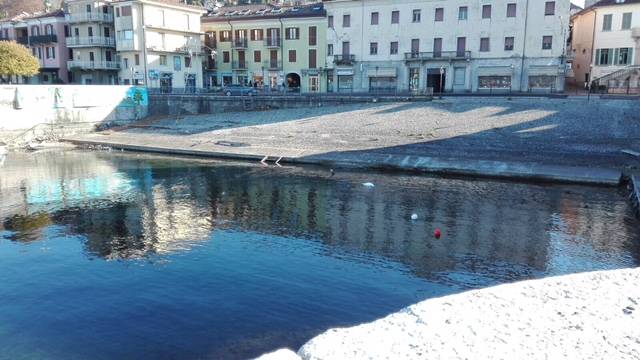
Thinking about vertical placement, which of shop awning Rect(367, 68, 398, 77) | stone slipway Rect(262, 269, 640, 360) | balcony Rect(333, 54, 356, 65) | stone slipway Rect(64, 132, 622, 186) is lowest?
stone slipway Rect(64, 132, 622, 186)

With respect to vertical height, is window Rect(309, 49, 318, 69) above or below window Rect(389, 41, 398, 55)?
below

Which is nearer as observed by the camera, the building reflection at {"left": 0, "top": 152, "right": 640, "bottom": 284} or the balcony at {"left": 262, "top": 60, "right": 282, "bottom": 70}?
the building reflection at {"left": 0, "top": 152, "right": 640, "bottom": 284}

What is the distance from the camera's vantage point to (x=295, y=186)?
3775 centimetres

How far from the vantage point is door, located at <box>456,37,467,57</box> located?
67.7 metres

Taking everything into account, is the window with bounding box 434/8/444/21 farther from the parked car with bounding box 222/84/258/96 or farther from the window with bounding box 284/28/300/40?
A: the parked car with bounding box 222/84/258/96

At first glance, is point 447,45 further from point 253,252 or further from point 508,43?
point 253,252

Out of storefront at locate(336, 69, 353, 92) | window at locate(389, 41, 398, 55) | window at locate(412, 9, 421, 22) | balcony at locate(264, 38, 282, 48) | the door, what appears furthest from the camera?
balcony at locate(264, 38, 282, 48)

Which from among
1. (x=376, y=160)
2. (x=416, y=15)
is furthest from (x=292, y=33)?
(x=376, y=160)

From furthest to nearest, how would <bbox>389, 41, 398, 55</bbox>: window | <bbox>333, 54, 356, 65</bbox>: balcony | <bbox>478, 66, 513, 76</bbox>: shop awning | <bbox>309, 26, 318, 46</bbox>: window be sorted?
<bbox>309, 26, 318, 46</bbox>: window, <bbox>333, 54, 356, 65</bbox>: balcony, <bbox>389, 41, 398, 55</bbox>: window, <bbox>478, 66, 513, 76</bbox>: shop awning

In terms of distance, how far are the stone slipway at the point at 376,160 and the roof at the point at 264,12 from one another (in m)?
29.8

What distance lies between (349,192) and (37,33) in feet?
242

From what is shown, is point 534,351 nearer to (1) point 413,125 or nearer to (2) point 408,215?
(2) point 408,215

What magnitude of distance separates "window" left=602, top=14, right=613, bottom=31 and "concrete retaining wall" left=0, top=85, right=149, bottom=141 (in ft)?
183

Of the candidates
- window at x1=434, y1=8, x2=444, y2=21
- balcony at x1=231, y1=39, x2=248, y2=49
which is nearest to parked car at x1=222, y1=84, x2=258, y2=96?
balcony at x1=231, y1=39, x2=248, y2=49
